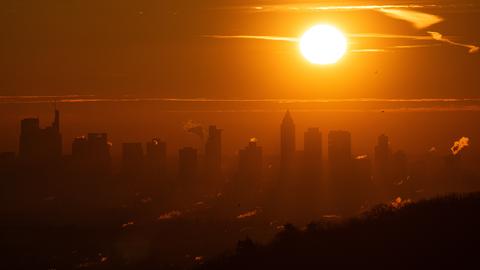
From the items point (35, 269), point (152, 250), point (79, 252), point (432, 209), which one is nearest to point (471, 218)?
point (432, 209)

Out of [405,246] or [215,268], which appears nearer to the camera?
[405,246]

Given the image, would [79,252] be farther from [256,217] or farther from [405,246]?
[405,246]

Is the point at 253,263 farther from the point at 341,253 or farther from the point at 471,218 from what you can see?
the point at 471,218

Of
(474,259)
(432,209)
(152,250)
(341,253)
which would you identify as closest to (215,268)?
(341,253)

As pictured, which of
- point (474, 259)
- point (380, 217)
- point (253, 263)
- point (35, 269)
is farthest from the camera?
point (35, 269)

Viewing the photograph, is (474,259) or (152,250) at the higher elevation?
(474,259)

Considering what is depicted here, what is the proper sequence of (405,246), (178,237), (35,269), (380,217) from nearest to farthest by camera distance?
(405,246) → (380,217) → (35,269) → (178,237)
